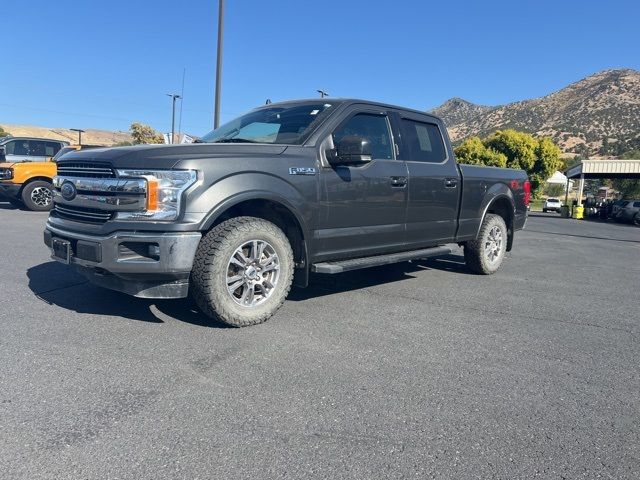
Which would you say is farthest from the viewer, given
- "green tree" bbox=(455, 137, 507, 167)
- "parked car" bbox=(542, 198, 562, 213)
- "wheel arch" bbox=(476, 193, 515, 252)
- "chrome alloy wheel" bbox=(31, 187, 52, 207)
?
"green tree" bbox=(455, 137, 507, 167)

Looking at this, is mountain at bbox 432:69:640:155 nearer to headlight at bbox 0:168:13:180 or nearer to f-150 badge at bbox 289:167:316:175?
headlight at bbox 0:168:13:180

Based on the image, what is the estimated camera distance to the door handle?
16.8 feet

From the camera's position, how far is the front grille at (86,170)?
3.81 metres

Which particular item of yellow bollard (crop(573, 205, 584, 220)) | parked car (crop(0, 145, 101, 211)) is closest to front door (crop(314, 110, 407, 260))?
parked car (crop(0, 145, 101, 211))

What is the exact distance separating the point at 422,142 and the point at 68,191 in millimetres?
3741

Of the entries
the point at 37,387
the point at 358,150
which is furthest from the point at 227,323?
the point at 358,150

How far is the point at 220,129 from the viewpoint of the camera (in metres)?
5.54

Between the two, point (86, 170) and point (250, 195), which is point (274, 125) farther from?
point (86, 170)

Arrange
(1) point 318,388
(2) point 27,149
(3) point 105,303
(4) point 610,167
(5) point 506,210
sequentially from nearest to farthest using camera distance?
(1) point 318,388
(3) point 105,303
(5) point 506,210
(2) point 27,149
(4) point 610,167

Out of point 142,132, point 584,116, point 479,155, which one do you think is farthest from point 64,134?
point 584,116

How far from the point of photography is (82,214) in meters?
4.05

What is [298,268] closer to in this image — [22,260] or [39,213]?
[22,260]

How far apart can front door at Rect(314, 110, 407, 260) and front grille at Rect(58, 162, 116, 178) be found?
5.77 ft

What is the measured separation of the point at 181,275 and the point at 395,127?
294 centimetres
